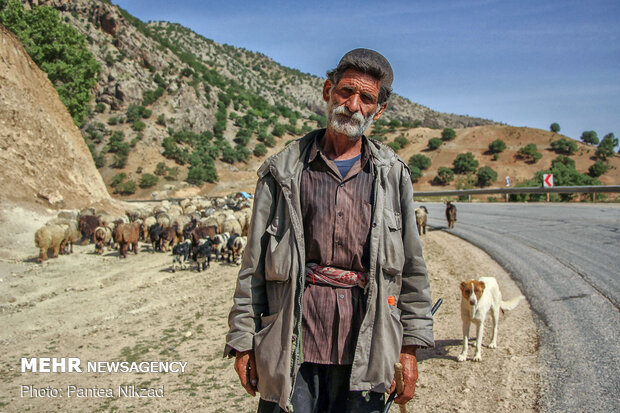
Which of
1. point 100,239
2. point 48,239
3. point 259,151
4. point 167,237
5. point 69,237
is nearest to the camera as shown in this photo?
point 48,239

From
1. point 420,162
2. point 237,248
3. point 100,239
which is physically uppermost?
point 420,162

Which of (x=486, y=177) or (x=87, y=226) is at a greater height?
(x=486, y=177)

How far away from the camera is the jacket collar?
2.20m

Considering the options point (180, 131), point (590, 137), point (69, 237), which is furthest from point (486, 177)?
point (69, 237)

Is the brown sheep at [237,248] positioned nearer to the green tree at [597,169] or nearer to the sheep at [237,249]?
the sheep at [237,249]

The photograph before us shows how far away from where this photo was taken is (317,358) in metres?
2.13

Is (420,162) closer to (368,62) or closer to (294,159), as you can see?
(368,62)

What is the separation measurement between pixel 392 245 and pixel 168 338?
587 cm

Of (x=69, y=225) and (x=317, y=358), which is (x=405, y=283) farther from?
(x=69, y=225)

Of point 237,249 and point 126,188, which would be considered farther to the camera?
point 126,188

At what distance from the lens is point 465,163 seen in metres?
56.6

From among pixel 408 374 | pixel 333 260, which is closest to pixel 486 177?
pixel 408 374

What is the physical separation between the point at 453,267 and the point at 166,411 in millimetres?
7871

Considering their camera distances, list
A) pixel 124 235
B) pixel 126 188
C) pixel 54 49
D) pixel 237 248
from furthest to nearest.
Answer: pixel 126 188
pixel 54 49
pixel 124 235
pixel 237 248
